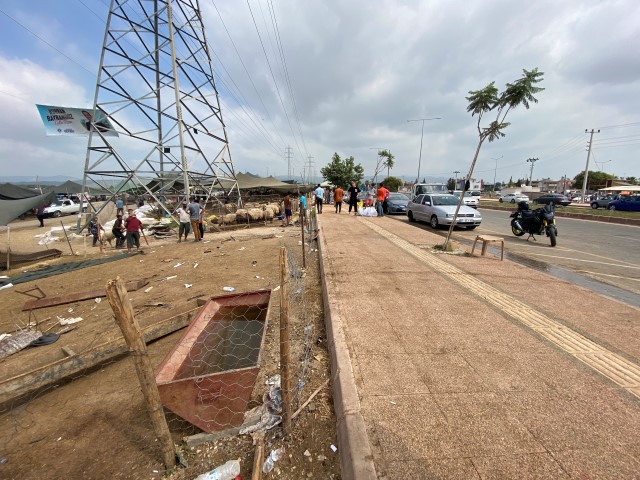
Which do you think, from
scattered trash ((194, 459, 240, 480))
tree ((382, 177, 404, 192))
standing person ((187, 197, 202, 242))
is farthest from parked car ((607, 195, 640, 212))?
tree ((382, 177, 404, 192))

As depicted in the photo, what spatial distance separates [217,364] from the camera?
3.93 m

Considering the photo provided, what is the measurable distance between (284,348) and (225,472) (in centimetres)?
93

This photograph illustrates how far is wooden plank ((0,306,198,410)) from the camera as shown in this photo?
9.73 feet

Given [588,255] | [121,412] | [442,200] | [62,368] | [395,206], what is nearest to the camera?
[121,412]

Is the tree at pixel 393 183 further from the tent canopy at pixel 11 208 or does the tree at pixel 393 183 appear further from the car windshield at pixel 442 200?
the tent canopy at pixel 11 208

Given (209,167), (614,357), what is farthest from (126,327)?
(209,167)

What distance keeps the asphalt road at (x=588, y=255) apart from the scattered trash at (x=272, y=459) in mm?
6475

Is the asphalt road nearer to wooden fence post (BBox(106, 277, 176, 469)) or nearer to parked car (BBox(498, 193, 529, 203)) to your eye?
wooden fence post (BBox(106, 277, 176, 469))

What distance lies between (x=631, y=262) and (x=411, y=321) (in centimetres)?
795

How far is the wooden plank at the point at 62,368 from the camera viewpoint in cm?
297

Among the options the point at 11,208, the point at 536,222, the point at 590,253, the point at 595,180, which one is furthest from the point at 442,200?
the point at 595,180

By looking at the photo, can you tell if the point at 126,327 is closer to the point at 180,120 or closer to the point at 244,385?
the point at 244,385

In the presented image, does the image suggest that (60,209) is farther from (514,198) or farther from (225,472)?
(514,198)

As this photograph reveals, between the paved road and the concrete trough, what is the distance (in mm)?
7097
